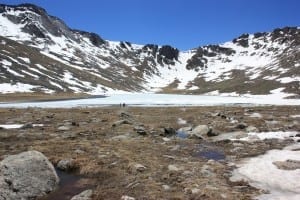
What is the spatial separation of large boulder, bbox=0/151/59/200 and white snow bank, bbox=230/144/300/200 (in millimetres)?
11068

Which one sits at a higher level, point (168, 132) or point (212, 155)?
point (168, 132)

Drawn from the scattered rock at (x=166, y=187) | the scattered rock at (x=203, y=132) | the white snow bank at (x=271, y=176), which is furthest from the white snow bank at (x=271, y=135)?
the scattered rock at (x=166, y=187)

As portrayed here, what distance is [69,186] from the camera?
76.4 feet

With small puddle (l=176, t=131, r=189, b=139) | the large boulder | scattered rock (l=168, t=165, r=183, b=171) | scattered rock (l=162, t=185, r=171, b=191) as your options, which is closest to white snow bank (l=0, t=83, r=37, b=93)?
small puddle (l=176, t=131, r=189, b=139)

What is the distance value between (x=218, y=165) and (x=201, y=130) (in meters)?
17.2

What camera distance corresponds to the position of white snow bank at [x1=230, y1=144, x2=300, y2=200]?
21.1 meters

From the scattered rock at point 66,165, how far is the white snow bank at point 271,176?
1104cm

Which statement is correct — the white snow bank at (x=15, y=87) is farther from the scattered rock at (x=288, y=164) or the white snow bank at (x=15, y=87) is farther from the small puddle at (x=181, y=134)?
the scattered rock at (x=288, y=164)

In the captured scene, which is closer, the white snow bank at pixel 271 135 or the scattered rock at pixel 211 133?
the white snow bank at pixel 271 135

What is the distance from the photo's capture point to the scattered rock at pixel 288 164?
86.8ft

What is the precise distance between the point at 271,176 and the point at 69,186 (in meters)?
12.5

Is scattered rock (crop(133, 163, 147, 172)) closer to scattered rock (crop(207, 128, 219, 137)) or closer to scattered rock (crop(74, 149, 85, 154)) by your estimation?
scattered rock (crop(74, 149, 85, 154))

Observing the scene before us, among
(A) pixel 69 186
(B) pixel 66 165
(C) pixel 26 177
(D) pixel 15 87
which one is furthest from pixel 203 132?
(D) pixel 15 87

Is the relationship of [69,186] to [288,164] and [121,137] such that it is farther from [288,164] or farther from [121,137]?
[121,137]
